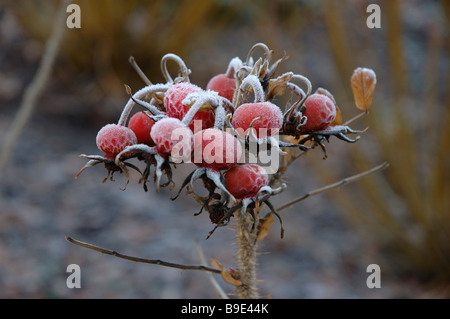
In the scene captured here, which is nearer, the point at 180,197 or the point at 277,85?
the point at 277,85

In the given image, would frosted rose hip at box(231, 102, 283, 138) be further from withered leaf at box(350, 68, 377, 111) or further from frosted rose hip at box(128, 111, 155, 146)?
withered leaf at box(350, 68, 377, 111)

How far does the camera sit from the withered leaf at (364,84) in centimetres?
80

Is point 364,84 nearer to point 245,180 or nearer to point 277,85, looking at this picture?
point 277,85

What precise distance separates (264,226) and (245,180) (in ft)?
0.71

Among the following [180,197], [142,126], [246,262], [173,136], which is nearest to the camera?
[173,136]

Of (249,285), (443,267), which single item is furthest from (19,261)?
(443,267)

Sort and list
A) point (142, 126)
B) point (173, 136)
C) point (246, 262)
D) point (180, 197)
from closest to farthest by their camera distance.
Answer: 1. point (173, 136)
2. point (142, 126)
3. point (246, 262)
4. point (180, 197)

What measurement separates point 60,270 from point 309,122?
170 centimetres

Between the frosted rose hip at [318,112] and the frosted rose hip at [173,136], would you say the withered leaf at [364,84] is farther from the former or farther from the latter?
the frosted rose hip at [173,136]

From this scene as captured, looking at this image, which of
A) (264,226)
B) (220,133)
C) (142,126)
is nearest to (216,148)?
(220,133)

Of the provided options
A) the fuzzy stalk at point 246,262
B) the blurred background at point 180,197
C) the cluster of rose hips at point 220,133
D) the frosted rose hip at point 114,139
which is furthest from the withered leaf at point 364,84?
the blurred background at point 180,197

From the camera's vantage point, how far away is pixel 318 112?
66 centimetres

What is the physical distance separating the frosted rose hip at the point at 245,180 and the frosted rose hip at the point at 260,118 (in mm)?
46

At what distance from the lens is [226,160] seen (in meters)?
0.58
